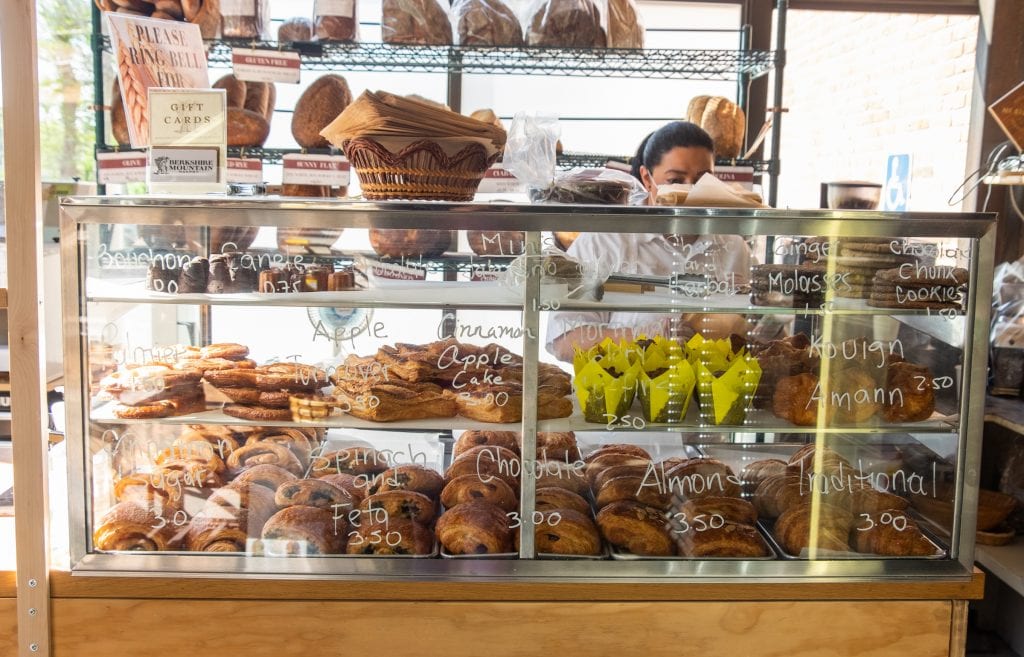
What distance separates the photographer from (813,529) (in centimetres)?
202

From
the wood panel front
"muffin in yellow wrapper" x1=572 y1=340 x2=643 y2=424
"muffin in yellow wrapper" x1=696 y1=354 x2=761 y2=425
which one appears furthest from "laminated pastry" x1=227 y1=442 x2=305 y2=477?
"muffin in yellow wrapper" x1=696 y1=354 x2=761 y2=425

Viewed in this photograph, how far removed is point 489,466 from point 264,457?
0.53 meters

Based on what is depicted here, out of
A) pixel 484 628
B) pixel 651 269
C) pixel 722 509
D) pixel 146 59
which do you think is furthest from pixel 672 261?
pixel 146 59

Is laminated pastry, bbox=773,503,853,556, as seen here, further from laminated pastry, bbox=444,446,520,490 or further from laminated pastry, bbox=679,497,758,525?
laminated pastry, bbox=444,446,520,490

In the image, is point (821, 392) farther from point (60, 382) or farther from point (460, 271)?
point (60, 382)

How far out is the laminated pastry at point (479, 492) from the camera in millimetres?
2039

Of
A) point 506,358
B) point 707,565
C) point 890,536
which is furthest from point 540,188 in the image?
point 890,536

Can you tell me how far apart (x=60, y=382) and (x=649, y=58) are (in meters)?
2.33

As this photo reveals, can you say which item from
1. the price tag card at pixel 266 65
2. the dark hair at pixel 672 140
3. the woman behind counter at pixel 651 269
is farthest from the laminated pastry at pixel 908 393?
the price tag card at pixel 266 65

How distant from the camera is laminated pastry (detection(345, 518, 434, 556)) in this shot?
1978 mm

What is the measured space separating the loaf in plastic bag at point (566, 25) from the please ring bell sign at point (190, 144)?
5.09 ft

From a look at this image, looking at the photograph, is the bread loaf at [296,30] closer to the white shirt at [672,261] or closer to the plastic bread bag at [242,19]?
the plastic bread bag at [242,19]

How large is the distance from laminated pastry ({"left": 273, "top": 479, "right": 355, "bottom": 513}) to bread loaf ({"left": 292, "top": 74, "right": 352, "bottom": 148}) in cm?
164

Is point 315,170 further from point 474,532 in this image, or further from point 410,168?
point 474,532
